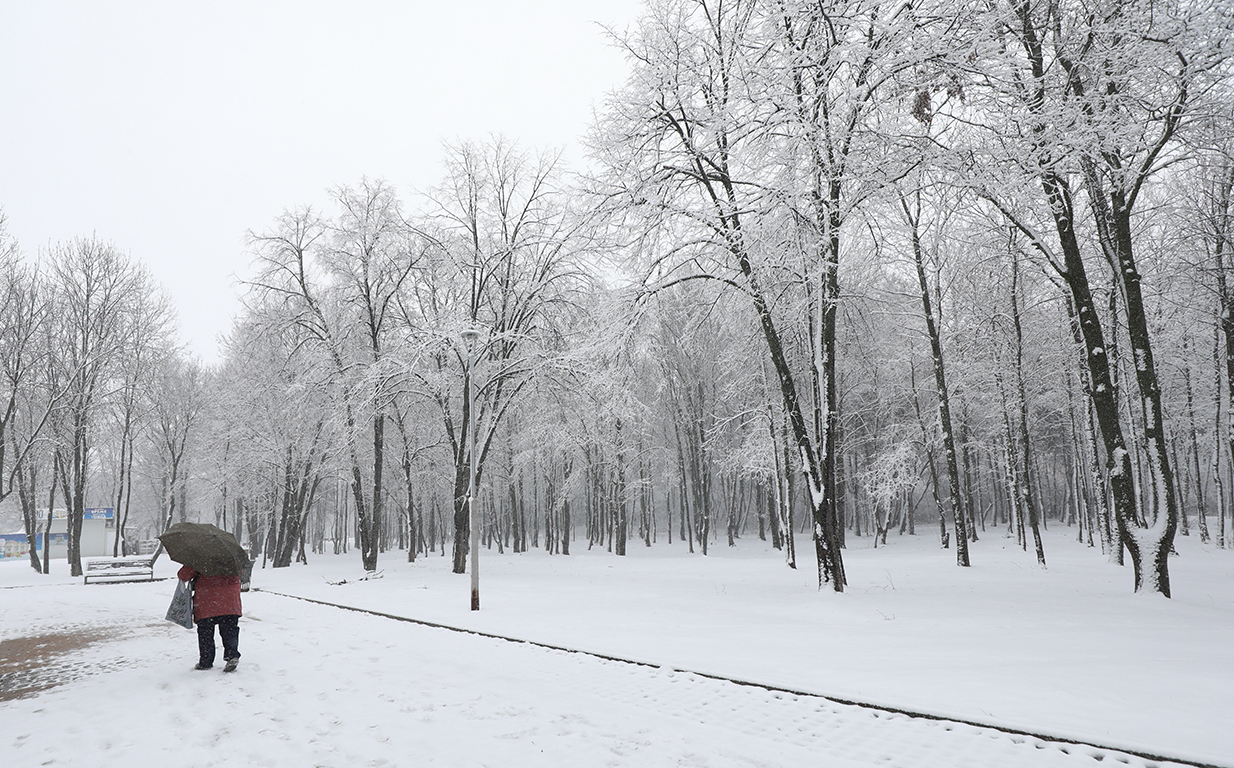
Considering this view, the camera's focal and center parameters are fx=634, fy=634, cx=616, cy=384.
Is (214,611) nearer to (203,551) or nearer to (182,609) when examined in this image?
(203,551)

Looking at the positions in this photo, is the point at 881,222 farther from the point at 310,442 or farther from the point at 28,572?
the point at 28,572

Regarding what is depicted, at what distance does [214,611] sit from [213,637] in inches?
15.1

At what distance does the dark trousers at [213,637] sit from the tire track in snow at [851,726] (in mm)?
4495

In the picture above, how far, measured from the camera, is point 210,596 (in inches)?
283

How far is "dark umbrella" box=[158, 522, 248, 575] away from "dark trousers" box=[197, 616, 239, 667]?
23.0 inches

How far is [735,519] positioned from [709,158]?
108 feet

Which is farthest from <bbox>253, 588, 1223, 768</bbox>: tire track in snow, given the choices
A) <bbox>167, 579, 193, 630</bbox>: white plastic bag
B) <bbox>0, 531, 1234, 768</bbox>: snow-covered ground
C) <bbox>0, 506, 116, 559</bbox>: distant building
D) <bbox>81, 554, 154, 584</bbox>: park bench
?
<bbox>0, 506, 116, 559</bbox>: distant building

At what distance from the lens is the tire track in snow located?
4527 mm

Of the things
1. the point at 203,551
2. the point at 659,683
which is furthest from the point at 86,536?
the point at 659,683

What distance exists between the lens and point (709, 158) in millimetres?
12930

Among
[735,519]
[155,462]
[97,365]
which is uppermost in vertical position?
[97,365]

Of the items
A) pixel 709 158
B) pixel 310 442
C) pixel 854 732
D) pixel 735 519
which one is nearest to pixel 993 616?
pixel 854 732

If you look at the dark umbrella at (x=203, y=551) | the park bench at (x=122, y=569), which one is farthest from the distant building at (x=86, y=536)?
the dark umbrella at (x=203, y=551)

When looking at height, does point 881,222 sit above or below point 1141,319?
above
